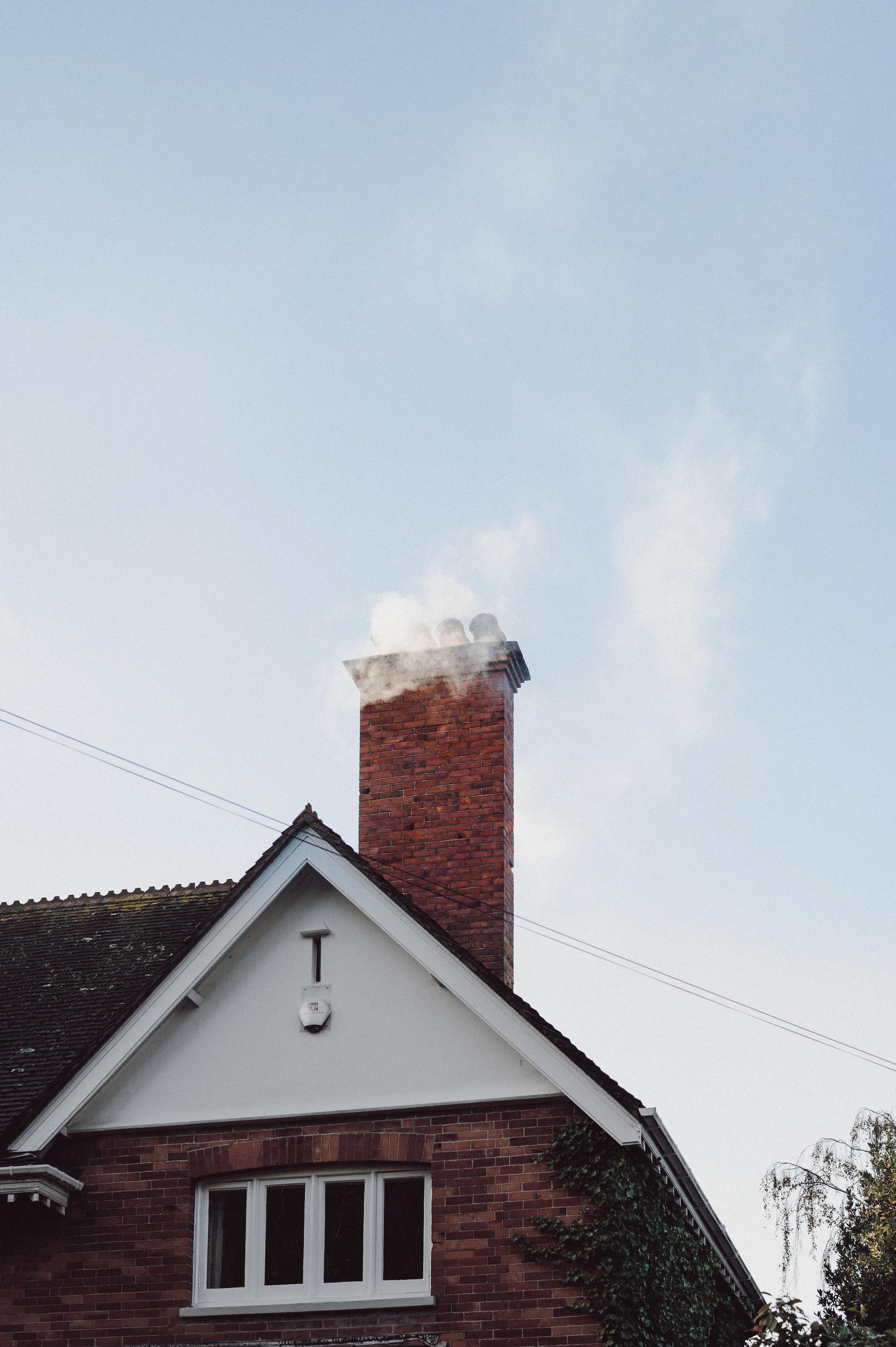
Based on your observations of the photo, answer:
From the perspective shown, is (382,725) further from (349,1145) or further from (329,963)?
(349,1145)

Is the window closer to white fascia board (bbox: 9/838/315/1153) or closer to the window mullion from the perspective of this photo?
the window mullion

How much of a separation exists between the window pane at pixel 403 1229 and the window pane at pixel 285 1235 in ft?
2.19

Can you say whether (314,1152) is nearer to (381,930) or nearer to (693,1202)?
(381,930)

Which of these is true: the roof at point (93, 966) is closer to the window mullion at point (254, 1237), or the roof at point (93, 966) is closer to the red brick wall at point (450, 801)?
the red brick wall at point (450, 801)

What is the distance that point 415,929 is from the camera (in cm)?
1239

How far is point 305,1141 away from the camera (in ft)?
40.0

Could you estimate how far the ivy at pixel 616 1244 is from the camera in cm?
1120

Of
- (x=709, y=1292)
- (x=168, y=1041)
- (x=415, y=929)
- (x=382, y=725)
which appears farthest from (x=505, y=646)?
(x=709, y=1292)

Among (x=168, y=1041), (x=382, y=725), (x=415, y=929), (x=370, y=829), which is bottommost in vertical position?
(x=168, y=1041)

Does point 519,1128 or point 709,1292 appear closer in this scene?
point 519,1128

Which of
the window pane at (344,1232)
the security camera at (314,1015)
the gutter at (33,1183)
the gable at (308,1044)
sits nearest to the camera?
the gutter at (33,1183)

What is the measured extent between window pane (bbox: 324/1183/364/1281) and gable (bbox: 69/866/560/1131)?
647 millimetres

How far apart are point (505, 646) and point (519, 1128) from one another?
5.59 meters

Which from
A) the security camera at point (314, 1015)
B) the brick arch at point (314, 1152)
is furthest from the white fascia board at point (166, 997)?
the brick arch at point (314, 1152)
